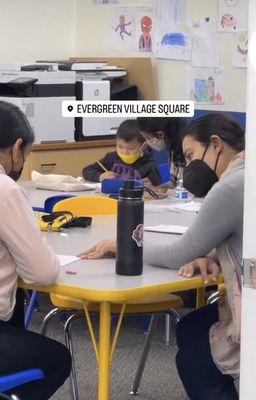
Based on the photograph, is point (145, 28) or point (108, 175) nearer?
point (108, 175)

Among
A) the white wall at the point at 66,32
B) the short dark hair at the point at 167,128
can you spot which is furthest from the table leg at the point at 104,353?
the white wall at the point at 66,32

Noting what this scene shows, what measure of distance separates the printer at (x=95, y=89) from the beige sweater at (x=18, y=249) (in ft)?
12.2

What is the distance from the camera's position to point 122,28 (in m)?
6.48

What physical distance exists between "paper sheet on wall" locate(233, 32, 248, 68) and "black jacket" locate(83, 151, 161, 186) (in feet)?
3.91

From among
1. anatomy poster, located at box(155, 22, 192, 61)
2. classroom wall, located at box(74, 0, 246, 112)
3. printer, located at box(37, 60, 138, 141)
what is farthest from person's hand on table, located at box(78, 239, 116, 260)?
anatomy poster, located at box(155, 22, 192, 61)

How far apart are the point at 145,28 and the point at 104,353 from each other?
4.31 meters

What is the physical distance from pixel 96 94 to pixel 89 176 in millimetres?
1368

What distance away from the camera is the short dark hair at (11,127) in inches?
100

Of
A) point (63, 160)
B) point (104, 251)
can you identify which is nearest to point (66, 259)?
point (104, 251)

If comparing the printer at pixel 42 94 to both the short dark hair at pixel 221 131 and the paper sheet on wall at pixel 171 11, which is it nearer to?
the paper sheet on wall at pixel 171 11

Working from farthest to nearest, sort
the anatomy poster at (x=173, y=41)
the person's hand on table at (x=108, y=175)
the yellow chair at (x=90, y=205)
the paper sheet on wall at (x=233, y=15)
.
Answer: the anatomy poster at (x=173, y=41) < the paper sheet on wall at (x=233, y=15) < the person's hand on table at (x=108, y=175) < the yellow chair at (x=90, y=205)

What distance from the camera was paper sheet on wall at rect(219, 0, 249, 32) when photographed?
5.54m

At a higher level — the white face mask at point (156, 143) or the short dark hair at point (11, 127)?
the short dark hair at point (11, 127)

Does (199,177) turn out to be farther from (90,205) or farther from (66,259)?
(90,205)
